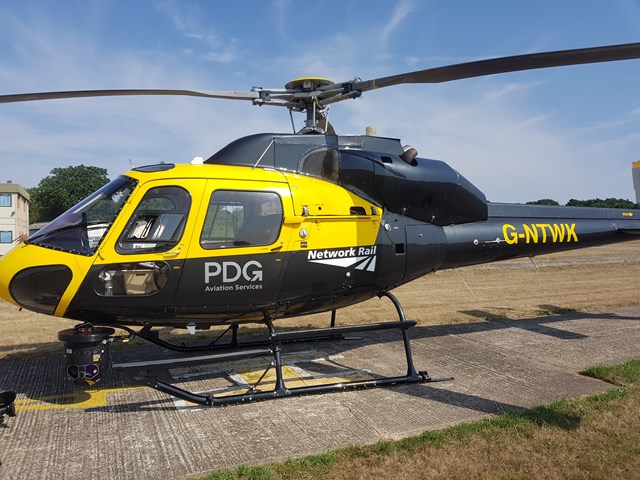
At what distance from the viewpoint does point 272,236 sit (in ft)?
18.5

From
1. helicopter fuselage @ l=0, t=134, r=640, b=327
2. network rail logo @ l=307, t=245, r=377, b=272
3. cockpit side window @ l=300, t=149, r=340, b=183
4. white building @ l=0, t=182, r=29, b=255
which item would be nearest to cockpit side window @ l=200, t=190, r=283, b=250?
helicopter fuselage @ l=0, t=134, r=640, b=327

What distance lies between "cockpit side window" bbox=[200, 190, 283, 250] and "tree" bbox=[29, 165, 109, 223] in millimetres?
69908

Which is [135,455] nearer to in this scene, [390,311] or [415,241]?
[415,241]

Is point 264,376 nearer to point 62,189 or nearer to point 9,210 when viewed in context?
point 9,210

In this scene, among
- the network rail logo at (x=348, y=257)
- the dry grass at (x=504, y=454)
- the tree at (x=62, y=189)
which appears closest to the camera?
the dry grass at (x=504, y=454)

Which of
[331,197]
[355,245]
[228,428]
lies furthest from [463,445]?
[331,197]

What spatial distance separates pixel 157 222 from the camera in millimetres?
5414

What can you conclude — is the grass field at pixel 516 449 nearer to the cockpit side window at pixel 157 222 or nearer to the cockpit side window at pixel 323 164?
the cockpit side window at pixel 157 222

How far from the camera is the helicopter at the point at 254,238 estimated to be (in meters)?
5.05

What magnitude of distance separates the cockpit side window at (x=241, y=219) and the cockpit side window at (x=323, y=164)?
0.75 meters

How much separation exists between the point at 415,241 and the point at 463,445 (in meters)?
3.10

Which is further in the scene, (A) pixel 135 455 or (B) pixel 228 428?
(B) pixel 228 428

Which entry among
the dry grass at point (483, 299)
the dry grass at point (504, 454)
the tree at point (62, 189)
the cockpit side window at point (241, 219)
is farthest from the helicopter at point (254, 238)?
the tree at point (62, 189)

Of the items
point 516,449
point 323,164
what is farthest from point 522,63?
point 516,449
